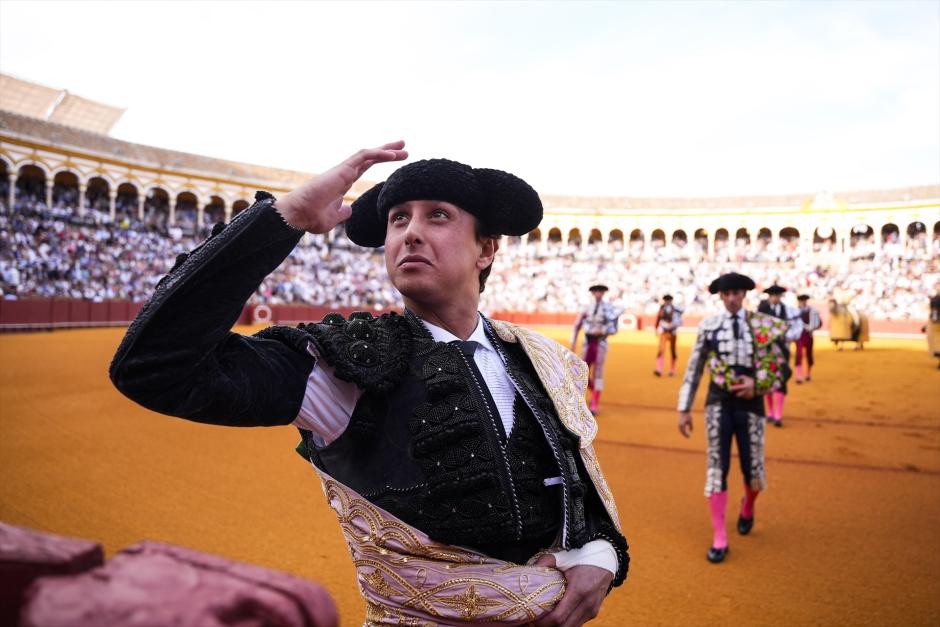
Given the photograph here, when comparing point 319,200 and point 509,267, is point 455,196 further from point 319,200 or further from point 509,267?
point 509,267

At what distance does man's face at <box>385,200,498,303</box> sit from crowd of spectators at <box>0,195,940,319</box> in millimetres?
18784

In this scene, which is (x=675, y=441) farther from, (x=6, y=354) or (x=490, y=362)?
(x=6, y=354)

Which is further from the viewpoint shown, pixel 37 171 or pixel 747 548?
pixel 37 171

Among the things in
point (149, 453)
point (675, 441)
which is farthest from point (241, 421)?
point (675, 441)

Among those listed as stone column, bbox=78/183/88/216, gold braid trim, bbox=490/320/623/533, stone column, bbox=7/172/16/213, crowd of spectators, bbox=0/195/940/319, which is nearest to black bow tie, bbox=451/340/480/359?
gold braid trim, bbox=490/320/623/533

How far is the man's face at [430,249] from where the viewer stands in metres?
1.39

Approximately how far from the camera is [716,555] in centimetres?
367

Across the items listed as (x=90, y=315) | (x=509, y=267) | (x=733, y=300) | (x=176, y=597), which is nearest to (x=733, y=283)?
(x=733, y=300)

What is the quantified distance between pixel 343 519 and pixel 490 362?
535 millimetres

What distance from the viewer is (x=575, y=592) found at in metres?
1.23

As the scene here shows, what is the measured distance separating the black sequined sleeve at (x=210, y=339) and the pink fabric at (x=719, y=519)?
354 cm

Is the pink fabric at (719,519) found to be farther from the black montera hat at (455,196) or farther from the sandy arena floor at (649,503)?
the black montera hat at (455,196)

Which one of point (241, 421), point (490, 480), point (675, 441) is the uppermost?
point (241, 421)

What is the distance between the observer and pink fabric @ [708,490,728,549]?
12.3ft
